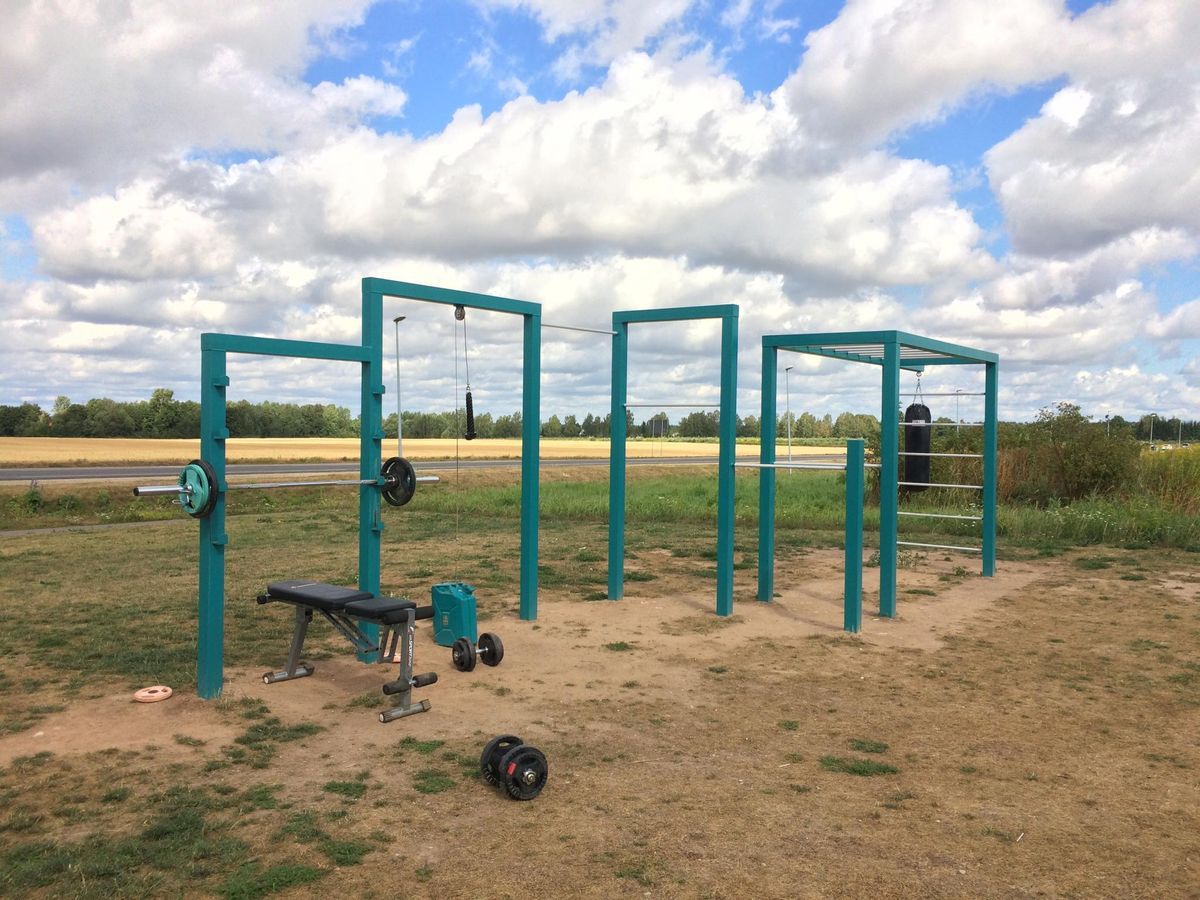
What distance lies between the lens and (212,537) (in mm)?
5566

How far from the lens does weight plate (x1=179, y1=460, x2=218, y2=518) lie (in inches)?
212

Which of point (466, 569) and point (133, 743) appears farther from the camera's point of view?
point (466, 569)

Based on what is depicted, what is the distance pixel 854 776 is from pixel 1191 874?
1427 millimetres

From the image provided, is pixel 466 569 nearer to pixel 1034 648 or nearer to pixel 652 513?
pixel 1034 648

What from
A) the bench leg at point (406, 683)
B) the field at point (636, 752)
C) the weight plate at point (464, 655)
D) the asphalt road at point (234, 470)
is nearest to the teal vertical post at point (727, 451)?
the field at point (636, 752)

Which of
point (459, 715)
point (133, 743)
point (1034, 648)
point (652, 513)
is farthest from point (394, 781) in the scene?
point (652, 513)

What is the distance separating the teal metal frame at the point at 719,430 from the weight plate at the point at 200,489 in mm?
3653

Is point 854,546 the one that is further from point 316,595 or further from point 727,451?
point 316,595

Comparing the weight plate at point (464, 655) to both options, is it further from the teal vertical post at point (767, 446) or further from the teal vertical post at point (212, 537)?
the teal vertical post at point (767, 446)

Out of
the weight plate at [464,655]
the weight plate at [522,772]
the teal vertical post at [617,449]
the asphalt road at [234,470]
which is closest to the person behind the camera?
the weight plate at [522,772]

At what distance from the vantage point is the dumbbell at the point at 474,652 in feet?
20.4

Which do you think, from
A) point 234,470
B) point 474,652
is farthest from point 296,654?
point 234,470

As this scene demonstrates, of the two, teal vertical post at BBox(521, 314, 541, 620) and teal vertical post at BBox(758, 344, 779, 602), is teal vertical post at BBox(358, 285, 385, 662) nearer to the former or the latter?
teal vertical post at BBox(521, 314, 541, 620)

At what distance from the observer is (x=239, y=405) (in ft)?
114
